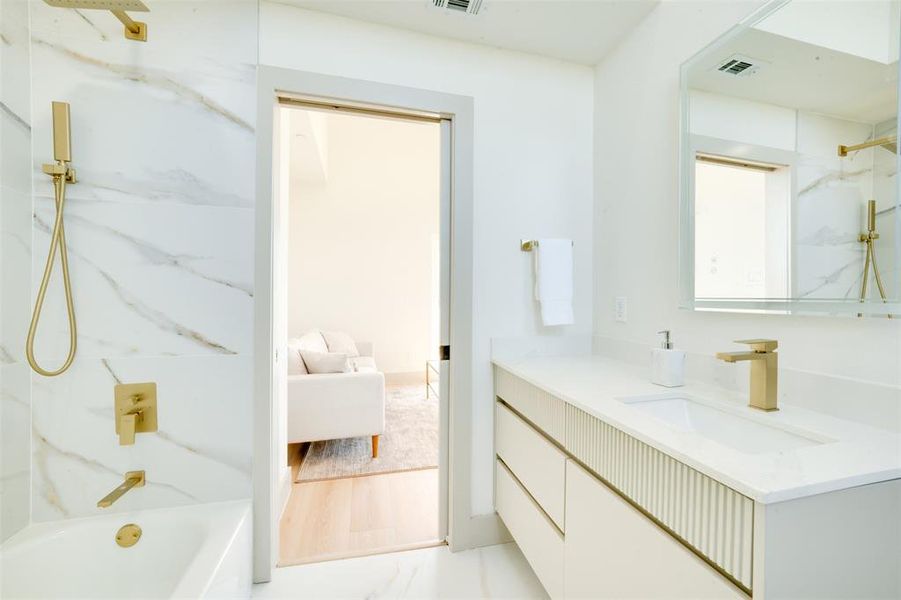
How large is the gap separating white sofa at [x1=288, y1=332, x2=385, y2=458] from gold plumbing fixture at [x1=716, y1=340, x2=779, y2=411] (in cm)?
207

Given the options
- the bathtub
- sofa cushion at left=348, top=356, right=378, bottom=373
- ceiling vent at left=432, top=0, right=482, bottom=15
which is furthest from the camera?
sofa cushion at left=348, top=356, right=378, bottom=373

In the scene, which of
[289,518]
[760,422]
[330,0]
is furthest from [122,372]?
[760,422]

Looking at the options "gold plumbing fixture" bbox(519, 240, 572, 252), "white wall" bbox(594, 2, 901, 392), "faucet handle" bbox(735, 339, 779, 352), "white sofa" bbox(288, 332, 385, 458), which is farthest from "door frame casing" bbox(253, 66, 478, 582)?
"faucet handle" bbox(735, 339, 779, 352)

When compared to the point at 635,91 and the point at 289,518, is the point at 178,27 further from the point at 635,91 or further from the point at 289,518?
the point at 289,518

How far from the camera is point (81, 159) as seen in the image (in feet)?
4.21

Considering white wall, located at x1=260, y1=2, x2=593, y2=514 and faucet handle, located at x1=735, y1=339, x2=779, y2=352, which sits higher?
white wall, located at x1=260, y1=2, x2=593, y2=514

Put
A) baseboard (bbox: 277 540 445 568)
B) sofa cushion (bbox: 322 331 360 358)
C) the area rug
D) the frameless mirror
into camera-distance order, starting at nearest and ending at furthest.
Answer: the frameless mirror → baseboard (bbox: 277 540 445 568) → the area rug → sofa cushion (bbox: 322 331 360 358)

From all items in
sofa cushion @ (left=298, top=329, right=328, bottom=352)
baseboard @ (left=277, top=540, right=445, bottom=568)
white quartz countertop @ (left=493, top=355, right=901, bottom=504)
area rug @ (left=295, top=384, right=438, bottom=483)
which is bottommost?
baseboard @ (left=277, top=540, right=445, bottom=568)

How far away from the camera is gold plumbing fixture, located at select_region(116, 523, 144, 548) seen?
1.25 meters

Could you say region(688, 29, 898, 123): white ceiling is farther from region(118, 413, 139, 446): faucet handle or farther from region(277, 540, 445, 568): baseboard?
region(118, 413, 139, 446): faucet handle

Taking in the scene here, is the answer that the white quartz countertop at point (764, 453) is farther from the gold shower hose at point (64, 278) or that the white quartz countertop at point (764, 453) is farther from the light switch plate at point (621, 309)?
the gold shower hose at point (64, 278)

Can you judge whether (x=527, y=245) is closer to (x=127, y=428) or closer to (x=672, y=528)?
(x=672, y=528)

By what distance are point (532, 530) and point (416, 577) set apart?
546mm

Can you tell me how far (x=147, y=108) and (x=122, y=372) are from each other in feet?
3.07
